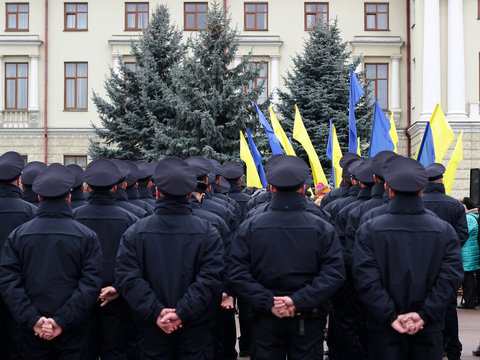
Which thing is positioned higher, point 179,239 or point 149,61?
point 149,61

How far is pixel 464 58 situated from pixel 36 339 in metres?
25.8

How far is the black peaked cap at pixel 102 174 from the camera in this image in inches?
233

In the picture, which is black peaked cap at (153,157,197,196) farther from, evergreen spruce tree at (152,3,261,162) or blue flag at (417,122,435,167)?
evergreen spruce tree at (152,3,261,162)

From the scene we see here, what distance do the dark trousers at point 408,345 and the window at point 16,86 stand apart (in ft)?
91.3

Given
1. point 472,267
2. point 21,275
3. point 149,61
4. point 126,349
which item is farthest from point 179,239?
point 149,61

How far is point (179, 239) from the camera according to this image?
486 centimetres

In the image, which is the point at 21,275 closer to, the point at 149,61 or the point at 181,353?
the point at 181,353

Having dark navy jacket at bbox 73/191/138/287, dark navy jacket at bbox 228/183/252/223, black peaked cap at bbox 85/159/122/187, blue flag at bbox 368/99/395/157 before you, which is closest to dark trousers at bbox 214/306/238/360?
dark navy jacket at bbox 73/191/138/287

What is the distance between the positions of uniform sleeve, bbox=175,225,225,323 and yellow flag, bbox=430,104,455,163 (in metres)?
6.34

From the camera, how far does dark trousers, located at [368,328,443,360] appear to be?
191 inches

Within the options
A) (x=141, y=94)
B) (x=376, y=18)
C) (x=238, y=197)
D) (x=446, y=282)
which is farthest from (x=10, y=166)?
(x=376, y=18)

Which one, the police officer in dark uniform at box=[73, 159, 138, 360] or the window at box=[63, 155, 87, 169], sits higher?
the window at box=[63, 155, 87, 169]

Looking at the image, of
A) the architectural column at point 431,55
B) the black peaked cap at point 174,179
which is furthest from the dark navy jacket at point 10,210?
the architectural column at point 431,55

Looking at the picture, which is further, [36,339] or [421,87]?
[421,87]
